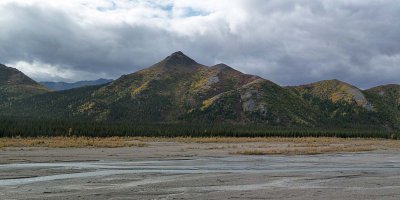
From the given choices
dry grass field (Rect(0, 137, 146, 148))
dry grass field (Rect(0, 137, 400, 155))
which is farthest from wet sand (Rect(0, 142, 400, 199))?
dry grass field (Rect(0, 137, 146, 148))

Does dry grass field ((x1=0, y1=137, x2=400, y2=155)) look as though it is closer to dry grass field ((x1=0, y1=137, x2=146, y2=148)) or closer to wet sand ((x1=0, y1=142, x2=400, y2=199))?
dry grass field ((x1=0, y1=137, x2=146, y2=148))

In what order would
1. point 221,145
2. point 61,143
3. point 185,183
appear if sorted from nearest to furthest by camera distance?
point 185,183, point 61,143, point 221,145

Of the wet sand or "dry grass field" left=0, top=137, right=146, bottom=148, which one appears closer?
the wet sand

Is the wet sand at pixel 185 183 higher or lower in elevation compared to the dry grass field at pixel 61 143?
lower

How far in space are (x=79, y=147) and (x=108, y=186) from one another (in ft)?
104

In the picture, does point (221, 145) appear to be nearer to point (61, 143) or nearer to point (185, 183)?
point (61, 143)

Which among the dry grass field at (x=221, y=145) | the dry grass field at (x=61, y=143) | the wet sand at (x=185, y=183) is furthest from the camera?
the dry grass field at (x=61, y=143)

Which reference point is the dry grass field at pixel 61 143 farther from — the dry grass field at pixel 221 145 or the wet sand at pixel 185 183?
the wet sand at pixel 185 183

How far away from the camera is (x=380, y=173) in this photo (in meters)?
30.4

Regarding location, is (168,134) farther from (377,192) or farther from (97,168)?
(377,192)

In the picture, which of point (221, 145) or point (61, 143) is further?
point (221, 145)

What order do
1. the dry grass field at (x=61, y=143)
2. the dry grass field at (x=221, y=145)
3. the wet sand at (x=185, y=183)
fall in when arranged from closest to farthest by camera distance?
the wet sand at (x=185, y=183) < the dry grass field at (x=221, y=145) < the dry grass field at (x=61, y=143)

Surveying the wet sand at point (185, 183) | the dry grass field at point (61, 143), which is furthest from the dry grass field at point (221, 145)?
the wet sand at point (185, 183)

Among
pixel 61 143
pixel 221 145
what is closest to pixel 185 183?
pixel 61 143
